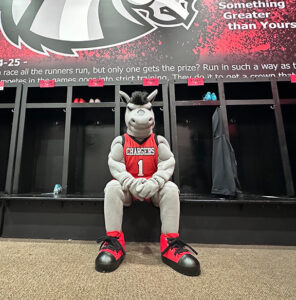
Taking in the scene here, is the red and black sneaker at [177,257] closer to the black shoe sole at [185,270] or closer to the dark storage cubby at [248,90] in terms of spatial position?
the black shoe sole at [185,270]

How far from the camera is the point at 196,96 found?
200 centimetres

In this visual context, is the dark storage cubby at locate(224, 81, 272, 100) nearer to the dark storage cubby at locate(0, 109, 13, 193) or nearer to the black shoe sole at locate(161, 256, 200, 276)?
the black shoe sole at locate(161, 256, 200, 276)

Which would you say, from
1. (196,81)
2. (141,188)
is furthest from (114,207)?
(196,81)

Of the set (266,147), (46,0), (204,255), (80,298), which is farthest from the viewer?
(46,0)

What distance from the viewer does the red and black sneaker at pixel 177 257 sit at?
2.86 feet

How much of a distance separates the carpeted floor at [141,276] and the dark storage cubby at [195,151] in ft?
2.69

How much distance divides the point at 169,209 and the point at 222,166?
0.70 meters

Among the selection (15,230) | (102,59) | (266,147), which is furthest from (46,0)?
(266,147)

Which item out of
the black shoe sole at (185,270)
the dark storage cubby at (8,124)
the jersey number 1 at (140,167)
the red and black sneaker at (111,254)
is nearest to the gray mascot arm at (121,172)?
Answer: the jersey number 1 at (140,167)

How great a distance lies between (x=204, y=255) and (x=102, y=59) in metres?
2.26

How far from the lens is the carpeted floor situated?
0.71 metres

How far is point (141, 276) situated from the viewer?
850mm

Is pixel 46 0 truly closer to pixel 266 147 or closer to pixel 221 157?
pixel 221 157

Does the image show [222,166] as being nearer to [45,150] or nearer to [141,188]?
[141,188]
